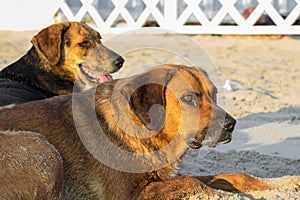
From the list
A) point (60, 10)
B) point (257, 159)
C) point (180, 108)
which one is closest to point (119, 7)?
point (60, 10)

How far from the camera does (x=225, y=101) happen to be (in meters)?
8.14

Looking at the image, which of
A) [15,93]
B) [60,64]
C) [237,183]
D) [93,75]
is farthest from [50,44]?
[237,183]

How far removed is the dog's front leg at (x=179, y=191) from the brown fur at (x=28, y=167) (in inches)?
22.3

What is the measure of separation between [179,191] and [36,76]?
270cm

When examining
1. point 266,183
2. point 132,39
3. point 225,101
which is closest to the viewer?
point 266,183

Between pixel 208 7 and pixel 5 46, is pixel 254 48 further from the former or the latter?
pixel 208 7

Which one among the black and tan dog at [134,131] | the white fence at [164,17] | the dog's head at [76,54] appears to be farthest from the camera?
the white fence at [164,17]

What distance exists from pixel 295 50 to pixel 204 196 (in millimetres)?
8755

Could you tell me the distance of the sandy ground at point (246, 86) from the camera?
17.9ft

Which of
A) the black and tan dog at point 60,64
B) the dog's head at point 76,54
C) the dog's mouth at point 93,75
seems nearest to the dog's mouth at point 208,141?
the black and tan dog at point 60,64

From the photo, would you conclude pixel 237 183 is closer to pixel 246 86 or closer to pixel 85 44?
pixel 85 44

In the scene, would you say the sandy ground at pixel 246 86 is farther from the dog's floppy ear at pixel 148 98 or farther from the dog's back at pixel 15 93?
the dog's back at pixel 15 93

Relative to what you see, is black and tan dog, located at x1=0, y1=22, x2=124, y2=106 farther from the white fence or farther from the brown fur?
the white fence

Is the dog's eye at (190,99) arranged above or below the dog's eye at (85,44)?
above
